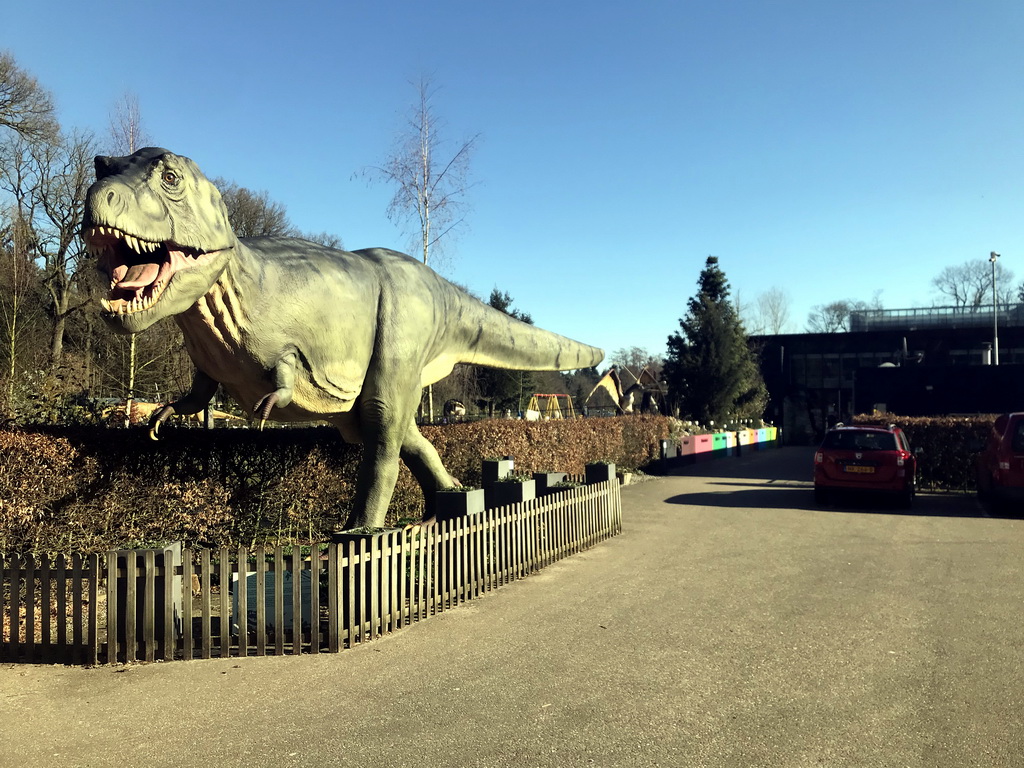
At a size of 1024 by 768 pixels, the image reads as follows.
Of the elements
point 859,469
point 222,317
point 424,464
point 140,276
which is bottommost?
point 859,469

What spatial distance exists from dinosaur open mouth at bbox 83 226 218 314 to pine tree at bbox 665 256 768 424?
33025 mm

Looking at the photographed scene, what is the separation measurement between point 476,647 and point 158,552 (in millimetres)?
2403

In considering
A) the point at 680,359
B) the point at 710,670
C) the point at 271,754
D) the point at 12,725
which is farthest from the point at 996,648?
the point at 680,359

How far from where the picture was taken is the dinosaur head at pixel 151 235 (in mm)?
4770

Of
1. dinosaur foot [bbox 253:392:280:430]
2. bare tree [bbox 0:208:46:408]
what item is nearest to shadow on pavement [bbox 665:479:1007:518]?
dinosaur foot [bbox 253:392:280:430]

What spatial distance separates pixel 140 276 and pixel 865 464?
39.5ft

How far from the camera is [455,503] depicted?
27.4ft

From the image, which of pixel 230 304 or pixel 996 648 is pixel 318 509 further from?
pixel 996 648

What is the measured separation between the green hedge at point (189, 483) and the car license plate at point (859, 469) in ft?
19.4

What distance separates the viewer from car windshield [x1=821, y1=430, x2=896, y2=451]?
13.2 m

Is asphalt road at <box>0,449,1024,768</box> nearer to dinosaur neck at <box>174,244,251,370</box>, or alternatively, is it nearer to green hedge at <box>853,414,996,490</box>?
dinosaur neck at <box>174,244,251,370</box>

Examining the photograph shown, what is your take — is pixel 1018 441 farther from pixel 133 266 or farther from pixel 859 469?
pixel 133 266

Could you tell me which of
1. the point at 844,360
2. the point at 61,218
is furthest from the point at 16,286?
the point at 844,360

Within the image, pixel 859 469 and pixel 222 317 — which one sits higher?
pixel 222 317
